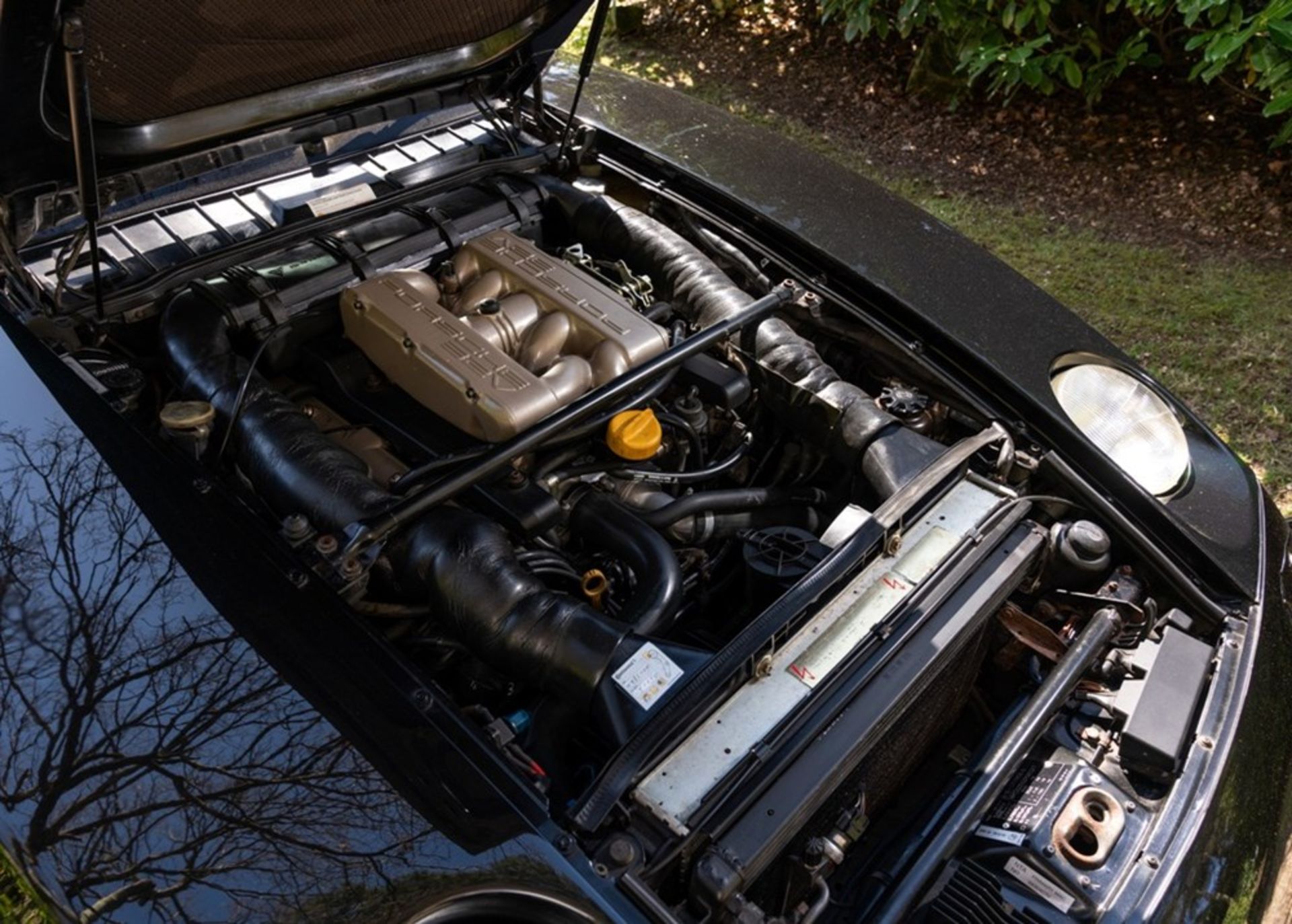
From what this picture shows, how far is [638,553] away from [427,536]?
33 centimetres

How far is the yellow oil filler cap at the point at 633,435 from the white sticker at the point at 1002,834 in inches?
29.9

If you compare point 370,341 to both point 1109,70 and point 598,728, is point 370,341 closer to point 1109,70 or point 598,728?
point 598,728

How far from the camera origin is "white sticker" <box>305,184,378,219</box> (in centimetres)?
209

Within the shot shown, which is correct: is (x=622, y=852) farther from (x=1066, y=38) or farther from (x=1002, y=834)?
(x=1066, y=38)

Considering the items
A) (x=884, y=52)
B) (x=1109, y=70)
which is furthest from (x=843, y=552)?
(x=884, y=52)

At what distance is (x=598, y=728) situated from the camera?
1.43 meters

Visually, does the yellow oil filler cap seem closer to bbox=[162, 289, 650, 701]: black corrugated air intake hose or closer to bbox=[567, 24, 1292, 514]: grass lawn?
bbox=[162, 289, 650, 701]: black corrugated air intake hose

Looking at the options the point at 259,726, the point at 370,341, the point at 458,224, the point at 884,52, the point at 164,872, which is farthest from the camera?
the point at 884,52

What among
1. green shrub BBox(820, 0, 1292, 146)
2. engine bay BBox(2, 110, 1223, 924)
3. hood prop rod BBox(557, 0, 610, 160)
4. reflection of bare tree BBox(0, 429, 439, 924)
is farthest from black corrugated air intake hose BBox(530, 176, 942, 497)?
green shrub BBox(820, 0, 1292, 146)

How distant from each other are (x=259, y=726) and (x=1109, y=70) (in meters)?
4.07

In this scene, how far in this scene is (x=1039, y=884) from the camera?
→ 1396 mm

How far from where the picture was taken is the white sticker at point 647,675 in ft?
4.55

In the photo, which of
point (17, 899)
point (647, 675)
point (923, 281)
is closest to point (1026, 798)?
point (647, 675)

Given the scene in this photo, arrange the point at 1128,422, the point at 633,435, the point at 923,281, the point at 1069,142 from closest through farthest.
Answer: the point at 633,435
the point at 1128,422
the point at 923,281
the point at 1069,142
